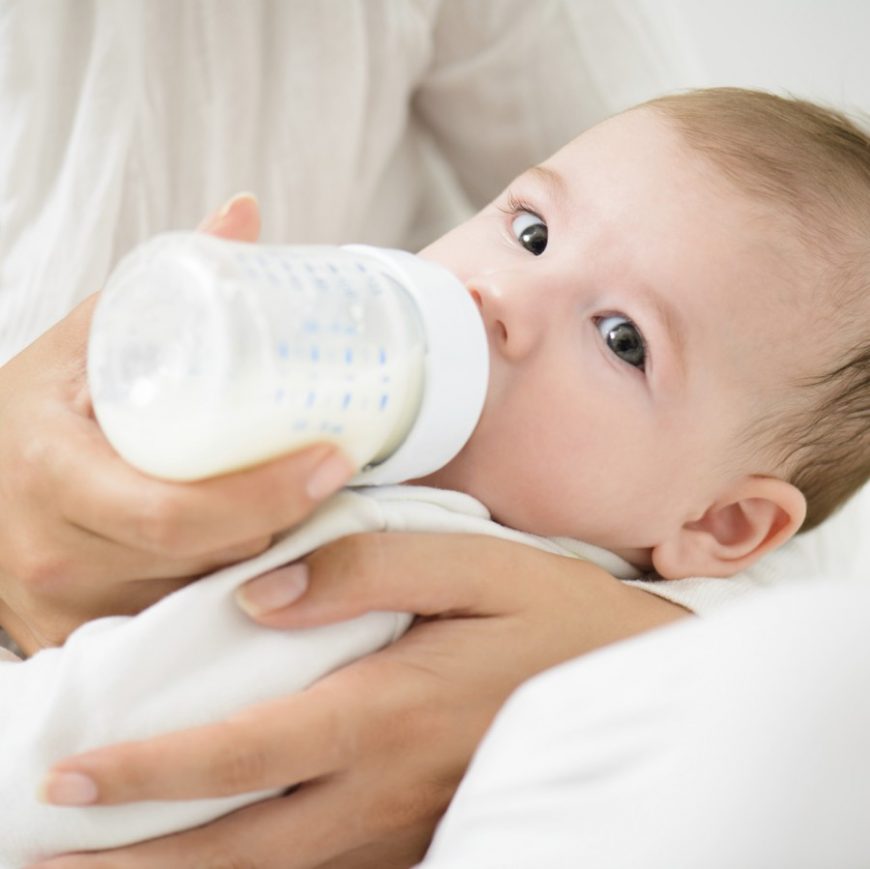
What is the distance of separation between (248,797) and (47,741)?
0.15 m

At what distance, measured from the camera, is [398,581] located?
81 centimetres

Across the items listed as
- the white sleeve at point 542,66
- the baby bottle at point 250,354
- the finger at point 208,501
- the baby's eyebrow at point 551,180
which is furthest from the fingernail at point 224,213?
the white sleeve at point 542,66

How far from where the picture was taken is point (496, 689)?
874 millimetres

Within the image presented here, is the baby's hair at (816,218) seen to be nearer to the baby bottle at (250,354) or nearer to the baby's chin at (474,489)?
the baby's chin at (474,489)

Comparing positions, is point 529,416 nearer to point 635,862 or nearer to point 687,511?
point 687,511

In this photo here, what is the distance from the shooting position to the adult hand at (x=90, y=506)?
0.71 m

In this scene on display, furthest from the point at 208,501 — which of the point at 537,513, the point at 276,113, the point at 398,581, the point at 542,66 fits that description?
the point at 542,66

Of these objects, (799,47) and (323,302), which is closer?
(323,302)

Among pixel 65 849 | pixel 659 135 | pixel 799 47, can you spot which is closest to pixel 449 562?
pixel 65 849

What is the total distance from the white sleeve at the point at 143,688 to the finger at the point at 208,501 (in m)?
0.07

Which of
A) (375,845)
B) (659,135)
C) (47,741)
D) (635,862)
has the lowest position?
(375,845)

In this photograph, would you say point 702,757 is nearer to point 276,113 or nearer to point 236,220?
point 236,220

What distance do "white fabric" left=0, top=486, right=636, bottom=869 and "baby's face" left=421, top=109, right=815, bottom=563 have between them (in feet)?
0.71

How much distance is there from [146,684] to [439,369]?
31cm
